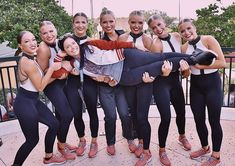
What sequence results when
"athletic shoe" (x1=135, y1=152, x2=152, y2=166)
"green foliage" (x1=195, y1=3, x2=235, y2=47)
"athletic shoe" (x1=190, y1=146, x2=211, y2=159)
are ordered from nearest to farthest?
"athletic shoe" (x1=135, y1=152, x2=152, y2=166) < "athletic shoe" (x1=190, y1=146, x2=211, y2=159) < "green foliage" (x1=195, y1=3, x2=235, y2=47)

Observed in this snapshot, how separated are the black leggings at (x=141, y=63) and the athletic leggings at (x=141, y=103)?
94mm

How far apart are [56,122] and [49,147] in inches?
13.3

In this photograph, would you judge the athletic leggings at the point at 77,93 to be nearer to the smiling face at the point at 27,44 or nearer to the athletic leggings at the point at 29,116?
the athletic leggings at the point at 29,116

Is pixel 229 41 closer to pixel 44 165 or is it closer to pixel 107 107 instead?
pixel 107 107

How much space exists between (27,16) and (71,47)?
3323mm

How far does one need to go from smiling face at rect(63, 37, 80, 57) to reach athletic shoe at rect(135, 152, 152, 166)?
123 centimetres

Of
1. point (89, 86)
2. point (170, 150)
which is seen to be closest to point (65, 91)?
point (89, 86)

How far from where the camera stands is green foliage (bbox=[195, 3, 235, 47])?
621cm

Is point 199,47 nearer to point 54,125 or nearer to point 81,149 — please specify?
point 54,125

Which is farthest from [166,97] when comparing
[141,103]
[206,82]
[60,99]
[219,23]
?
[219,23]

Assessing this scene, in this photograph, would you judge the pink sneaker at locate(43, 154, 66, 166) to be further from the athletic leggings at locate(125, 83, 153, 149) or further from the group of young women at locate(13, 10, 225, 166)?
the athletic leggings at locate(125, 83, 153, 149)

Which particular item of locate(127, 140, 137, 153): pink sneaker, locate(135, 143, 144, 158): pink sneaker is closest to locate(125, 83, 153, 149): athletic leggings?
locate(135, 143, 144, 158): pink sneaker

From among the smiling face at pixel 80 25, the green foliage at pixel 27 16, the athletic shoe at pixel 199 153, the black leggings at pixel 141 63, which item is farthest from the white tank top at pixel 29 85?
the green foliage at pixel 27 16

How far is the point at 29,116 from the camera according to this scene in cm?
240
